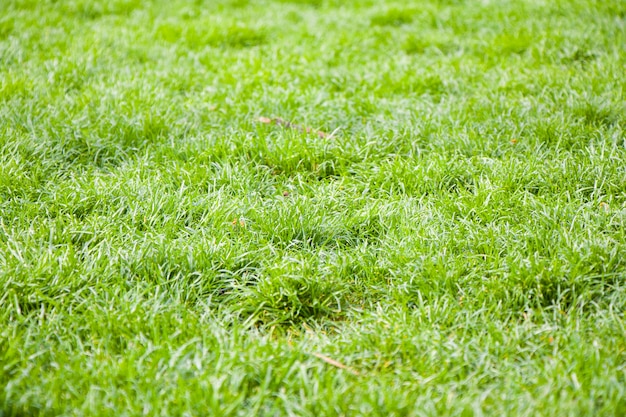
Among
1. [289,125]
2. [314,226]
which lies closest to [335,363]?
[314,226]

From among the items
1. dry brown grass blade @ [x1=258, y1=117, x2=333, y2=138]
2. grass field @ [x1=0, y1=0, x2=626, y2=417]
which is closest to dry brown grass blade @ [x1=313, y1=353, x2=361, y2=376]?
grass field @ [x1=0, y1=0, x2=626, y2=417]

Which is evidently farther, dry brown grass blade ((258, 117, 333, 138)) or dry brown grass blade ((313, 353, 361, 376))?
dry brown grass blade ((258, 117, 333, 138))

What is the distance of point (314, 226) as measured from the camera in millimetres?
2936

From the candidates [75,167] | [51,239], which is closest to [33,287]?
[51,239]

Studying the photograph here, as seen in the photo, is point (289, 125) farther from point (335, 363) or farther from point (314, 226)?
point (335, 363)

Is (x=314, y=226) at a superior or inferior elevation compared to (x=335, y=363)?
superior

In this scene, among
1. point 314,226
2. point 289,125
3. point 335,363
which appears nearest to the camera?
point 335,363

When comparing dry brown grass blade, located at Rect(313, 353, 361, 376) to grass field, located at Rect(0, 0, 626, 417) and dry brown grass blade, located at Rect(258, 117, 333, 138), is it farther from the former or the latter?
dry brown grass blade, located at Rect(258, 117, 333, 138)

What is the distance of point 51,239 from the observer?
9.07 feet

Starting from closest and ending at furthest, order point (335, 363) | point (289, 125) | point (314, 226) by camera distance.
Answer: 1. point (335, 363)
2. point (314, 226)
3. point (289, 125)

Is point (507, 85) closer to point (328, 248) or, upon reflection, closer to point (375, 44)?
point (375, 44)

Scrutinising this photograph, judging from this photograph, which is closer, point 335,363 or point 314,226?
point 335,363

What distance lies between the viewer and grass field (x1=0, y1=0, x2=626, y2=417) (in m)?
2.09

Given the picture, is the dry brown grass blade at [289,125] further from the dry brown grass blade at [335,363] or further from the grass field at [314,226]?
the dry brown grass blade at [335,363]
